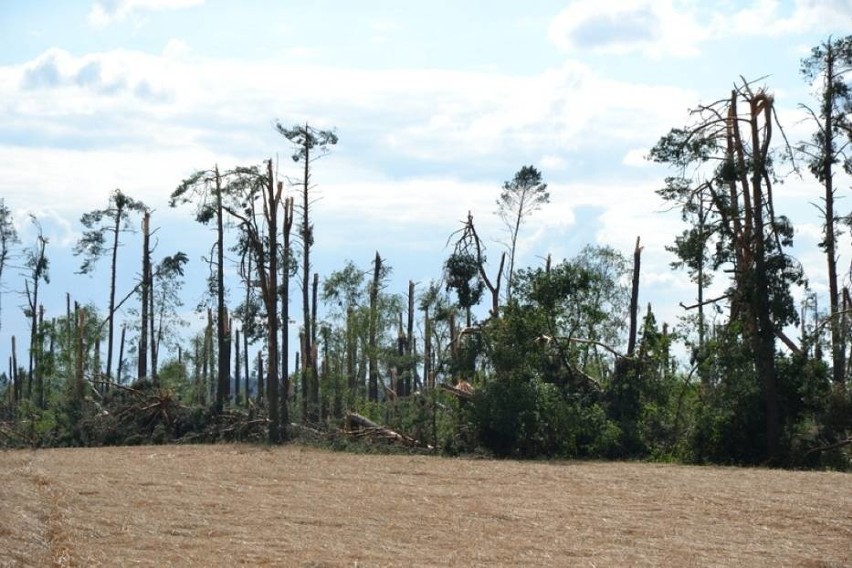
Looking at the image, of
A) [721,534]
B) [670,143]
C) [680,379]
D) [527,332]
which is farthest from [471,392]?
[721,534]

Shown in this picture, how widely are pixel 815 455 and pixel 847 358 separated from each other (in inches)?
145

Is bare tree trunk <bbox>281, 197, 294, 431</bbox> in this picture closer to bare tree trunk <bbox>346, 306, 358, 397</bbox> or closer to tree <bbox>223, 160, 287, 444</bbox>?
tree <bbox>223, 160, 287, 444</bbox>

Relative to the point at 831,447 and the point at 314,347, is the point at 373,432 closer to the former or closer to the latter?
the point at 831,447

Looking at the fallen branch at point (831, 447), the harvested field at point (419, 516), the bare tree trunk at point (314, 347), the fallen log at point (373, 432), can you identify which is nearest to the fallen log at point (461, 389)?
the fallen log at point (373, 432)

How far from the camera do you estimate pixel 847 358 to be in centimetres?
2558

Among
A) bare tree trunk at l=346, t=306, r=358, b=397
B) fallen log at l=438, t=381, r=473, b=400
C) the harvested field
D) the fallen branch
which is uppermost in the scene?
bare tree trunk at l=346, t=306, r=358, b=397

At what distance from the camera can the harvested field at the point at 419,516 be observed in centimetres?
1103

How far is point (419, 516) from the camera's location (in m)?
14.0

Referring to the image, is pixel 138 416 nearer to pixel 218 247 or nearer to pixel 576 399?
pixel 218 247

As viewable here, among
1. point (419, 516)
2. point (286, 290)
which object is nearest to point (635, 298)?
point (286, 290)

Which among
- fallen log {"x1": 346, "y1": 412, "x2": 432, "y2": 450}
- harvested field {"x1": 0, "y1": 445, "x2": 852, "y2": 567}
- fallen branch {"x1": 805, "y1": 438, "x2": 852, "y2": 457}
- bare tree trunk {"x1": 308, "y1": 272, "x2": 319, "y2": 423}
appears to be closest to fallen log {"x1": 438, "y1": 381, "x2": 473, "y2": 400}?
fallen log {"x1": 346, "y1": 412, "x2": 432, "y2": 450}

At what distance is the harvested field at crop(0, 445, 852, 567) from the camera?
11.0 m

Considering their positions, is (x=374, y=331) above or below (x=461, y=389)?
above

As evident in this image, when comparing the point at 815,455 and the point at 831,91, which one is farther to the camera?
the point at 831,91
